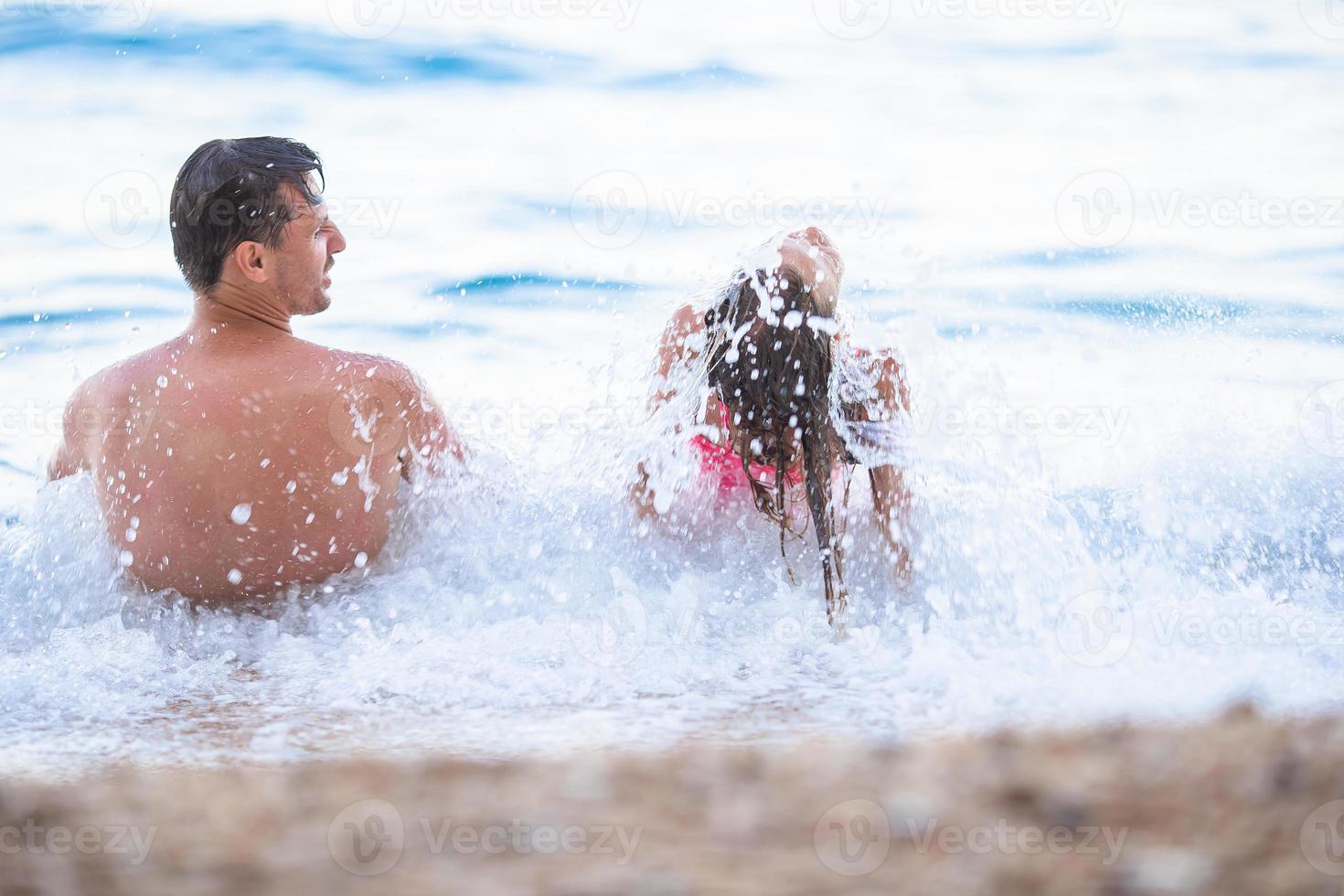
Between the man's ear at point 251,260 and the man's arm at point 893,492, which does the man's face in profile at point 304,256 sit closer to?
the man's ear at point 251,260

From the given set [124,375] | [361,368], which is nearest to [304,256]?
[361,368]

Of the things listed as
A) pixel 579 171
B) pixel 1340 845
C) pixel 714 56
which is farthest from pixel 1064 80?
pixel 1340 845

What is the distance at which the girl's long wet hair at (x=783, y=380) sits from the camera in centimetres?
301

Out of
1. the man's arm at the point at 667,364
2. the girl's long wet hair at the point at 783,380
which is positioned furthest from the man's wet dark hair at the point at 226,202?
the girl's long wet hair at the point at 783,380

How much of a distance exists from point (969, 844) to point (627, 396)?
221cm

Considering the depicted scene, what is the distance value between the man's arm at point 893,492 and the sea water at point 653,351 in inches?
2.3

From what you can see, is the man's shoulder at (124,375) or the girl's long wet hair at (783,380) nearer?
the girl's long wet hair at (783,380)

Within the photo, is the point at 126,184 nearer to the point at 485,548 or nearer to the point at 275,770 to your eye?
the point at 485,548

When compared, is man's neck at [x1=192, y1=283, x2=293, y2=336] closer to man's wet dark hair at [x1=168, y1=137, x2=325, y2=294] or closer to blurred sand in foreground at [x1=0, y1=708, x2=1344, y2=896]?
man's wet dark hair at [x1=168, y1=137, x2=325, y2=294]

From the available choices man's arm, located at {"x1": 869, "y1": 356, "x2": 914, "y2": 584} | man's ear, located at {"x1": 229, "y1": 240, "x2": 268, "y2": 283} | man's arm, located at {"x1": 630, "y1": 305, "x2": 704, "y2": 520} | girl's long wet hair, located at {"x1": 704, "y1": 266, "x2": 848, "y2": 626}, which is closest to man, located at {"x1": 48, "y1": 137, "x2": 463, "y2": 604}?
man's ear, located at {"x1": 229, "y1": 240, "x2": 268, "y2": 283}

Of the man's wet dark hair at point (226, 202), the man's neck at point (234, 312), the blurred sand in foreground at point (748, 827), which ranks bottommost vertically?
the blurred sand in foreground at point (748, 827)

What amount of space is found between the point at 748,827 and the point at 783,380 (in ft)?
5.13

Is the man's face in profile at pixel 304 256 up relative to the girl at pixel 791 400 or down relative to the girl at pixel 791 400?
up

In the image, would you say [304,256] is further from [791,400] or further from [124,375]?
[791,400]
